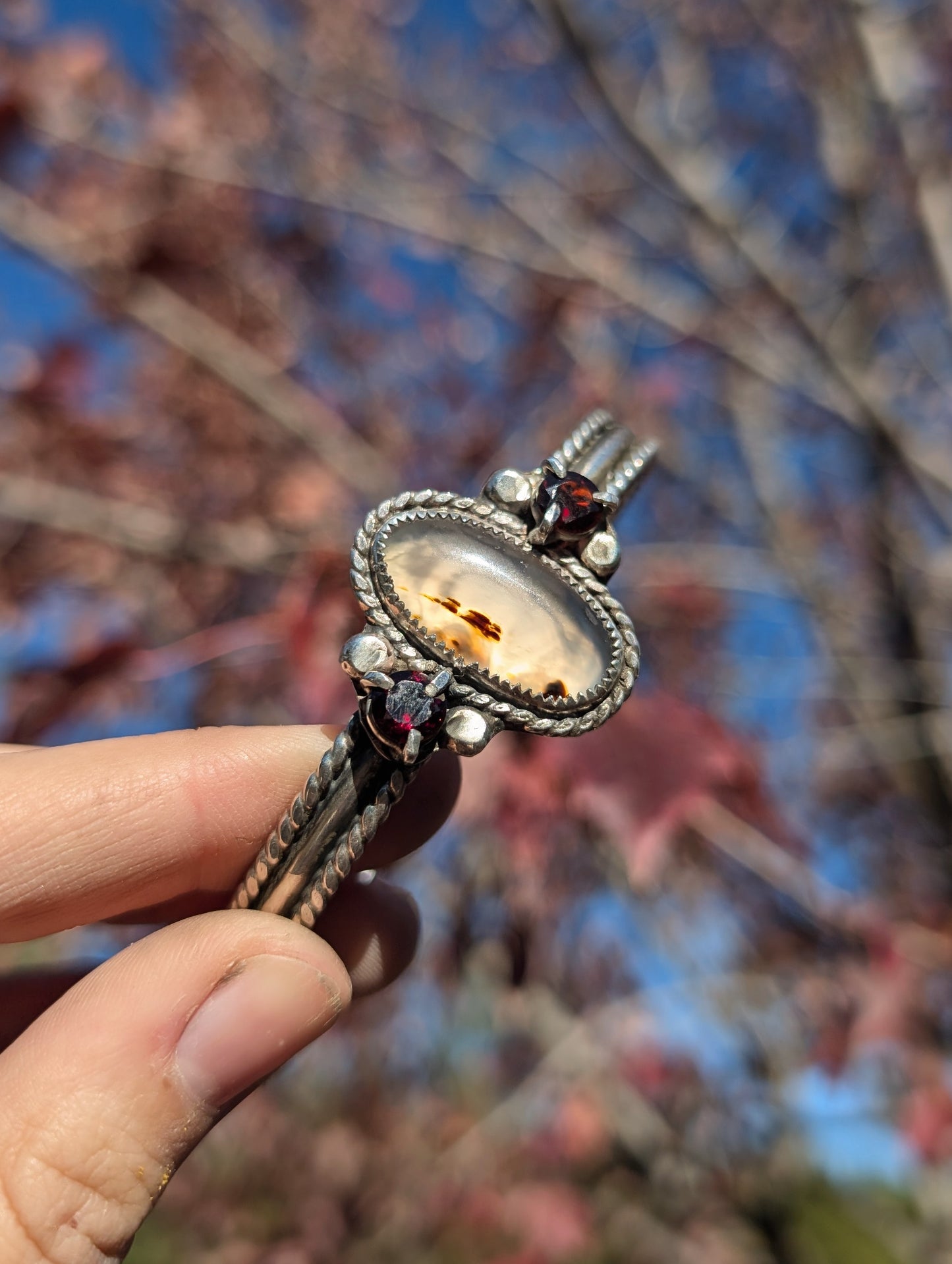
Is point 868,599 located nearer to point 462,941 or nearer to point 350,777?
point 462,941

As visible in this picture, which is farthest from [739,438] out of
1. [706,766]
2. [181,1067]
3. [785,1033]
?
[181,1067]

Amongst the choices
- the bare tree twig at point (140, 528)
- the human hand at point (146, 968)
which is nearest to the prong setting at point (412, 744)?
the human hand at point (146, 968)

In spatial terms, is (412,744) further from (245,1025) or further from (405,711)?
(245,1025)

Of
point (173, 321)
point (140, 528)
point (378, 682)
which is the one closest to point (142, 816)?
point (378, 682)

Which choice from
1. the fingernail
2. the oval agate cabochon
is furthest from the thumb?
the oval agate cabochon

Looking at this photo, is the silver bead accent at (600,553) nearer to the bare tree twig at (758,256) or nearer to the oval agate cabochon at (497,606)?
the oval agate cabochon at (497,606)
